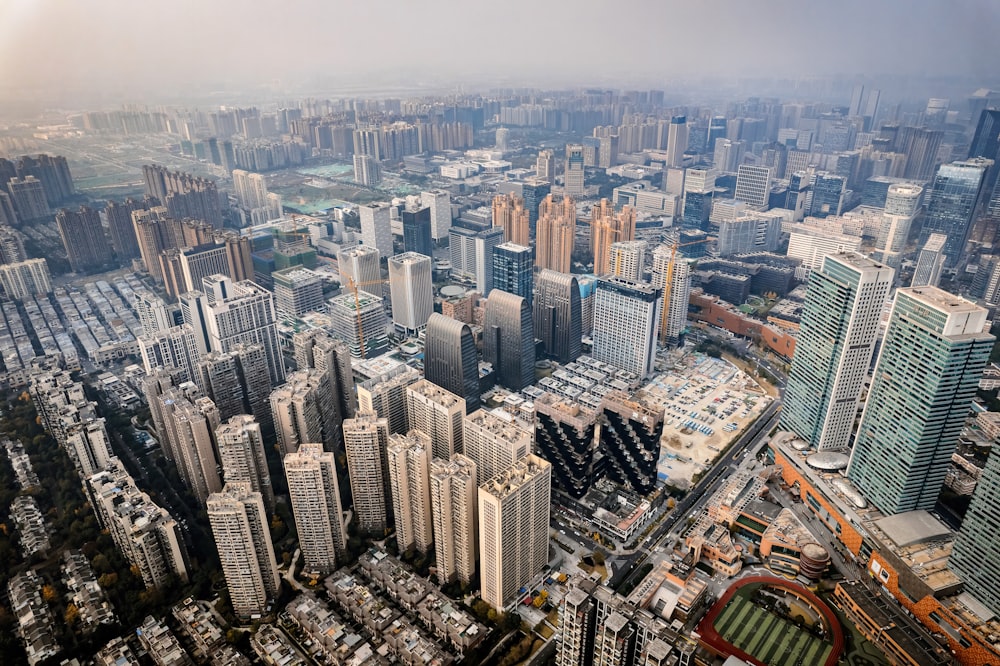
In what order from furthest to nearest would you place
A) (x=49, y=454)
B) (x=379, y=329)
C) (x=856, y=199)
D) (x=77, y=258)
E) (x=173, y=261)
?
(x=856, y=199) < (x=77, y=258) < (x=173, y=261) < (x=379, y=329) < (x=49, y=454)

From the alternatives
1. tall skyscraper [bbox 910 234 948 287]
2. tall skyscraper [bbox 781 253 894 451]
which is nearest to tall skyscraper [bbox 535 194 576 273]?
tall skyscraper [bbox 781 253 894 451]

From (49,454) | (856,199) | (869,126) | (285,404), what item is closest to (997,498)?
(285,404)

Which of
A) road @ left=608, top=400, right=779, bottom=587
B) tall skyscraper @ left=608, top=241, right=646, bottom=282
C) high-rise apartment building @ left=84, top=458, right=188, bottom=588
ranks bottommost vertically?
road @ left=608, top=400, right=779, bottom=587

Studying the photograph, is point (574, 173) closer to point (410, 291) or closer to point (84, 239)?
point (410, 291)

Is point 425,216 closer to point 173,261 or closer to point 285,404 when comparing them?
point 173,261

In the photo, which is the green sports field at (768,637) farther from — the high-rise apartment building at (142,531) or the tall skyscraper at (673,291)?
the tall skyscraper at (673,291)

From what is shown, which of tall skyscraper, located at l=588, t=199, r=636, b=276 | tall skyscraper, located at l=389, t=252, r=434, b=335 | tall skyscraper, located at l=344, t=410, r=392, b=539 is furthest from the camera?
tall skyscraper, located at l=588, t=199, r=636, b=276

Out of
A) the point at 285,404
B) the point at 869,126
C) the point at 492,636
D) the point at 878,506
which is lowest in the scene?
the point at 492,636

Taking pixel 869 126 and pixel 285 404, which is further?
pixel 869 126

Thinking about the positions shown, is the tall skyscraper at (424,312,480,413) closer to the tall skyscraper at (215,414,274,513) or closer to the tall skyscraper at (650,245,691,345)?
the tall skyscraper at (215,414,274,513)
